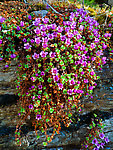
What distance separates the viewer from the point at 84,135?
2469 mm

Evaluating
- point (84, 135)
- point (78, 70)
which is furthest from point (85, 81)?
point (84, 135)

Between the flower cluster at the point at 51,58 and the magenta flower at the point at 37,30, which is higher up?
the magenta flower at the point at 37,30

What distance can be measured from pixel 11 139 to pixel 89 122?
4.78 ft

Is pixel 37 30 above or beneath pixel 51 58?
above

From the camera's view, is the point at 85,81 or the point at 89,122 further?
the point at 89,122

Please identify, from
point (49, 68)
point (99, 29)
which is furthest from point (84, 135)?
point (99, 29)

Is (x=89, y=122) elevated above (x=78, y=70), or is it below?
below

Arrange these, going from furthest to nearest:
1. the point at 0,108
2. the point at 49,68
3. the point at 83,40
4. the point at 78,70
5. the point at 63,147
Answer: the point at 63,147 < the point at 0,108 < the point at 83,40 < the point at 78,70 < the point at 49,68

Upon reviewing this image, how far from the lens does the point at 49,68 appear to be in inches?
69.4

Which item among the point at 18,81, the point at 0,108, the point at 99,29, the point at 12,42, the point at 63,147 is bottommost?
the point at 63,147

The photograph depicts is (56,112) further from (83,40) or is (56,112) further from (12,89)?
(83,40)

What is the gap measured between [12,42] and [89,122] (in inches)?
78.1

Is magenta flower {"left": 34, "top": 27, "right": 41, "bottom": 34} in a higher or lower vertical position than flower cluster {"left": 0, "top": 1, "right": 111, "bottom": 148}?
higher

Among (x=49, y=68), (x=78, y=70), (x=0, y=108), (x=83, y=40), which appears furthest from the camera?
(x=0, y=108)
